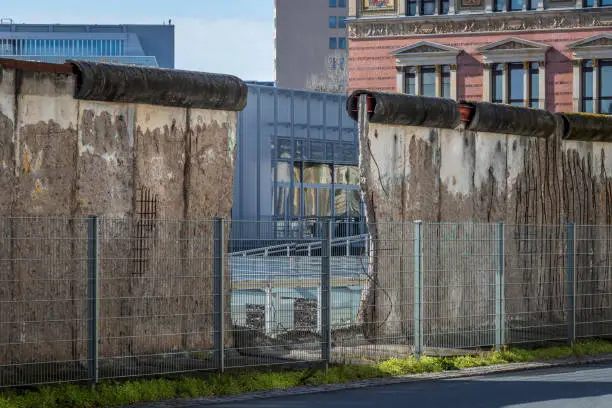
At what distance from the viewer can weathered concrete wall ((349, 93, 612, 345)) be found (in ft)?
56.5

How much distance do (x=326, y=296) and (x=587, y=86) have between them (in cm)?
4630

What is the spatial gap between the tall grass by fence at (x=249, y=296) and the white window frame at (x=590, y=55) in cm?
4109

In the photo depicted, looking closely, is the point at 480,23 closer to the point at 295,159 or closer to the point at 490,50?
the point at 490,50

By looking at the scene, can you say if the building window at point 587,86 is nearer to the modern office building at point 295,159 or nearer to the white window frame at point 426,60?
the white window frame at point 426,60

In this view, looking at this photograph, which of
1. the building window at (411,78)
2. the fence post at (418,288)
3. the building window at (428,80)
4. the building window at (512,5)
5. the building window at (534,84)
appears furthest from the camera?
the building window at (411,78)

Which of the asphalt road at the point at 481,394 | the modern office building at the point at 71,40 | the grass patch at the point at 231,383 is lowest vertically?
the asphalt road at the point at 481,394

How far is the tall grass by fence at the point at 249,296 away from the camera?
13648 millimetres

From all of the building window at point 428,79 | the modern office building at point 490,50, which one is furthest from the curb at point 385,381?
the building window at point 428,79

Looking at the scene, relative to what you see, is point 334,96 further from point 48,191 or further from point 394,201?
point 48,191

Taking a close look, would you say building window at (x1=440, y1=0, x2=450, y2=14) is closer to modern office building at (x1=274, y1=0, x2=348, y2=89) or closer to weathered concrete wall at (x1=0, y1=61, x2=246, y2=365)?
weathered concrete wall at (x1=0, y1=61, x2=246, y2=365)

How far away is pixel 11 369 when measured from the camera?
13.2 meters

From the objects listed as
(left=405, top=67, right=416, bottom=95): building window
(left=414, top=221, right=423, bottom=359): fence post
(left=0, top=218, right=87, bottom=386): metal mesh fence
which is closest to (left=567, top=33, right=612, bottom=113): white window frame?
(left=405, top=67, right=416, bottom=95): building window

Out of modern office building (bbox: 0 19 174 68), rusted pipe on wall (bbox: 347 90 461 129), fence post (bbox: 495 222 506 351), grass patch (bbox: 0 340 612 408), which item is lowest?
grass patch (bbox: 0 340 612 408)

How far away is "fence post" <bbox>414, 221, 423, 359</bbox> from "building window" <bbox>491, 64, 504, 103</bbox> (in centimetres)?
4514
